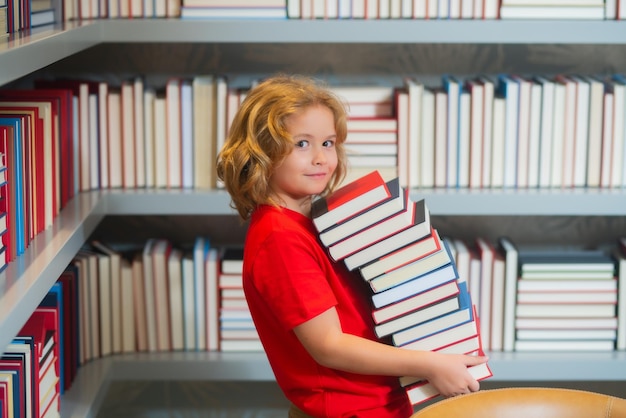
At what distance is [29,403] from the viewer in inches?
58.9

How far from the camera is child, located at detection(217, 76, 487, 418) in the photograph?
1.50 m

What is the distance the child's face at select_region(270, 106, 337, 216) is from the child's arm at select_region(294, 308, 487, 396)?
220 mm

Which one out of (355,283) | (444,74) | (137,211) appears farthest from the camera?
(444,74)

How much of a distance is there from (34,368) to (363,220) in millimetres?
574

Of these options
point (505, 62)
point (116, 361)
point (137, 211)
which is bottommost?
point (116, 361)

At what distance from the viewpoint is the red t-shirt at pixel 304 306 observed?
4.89ft

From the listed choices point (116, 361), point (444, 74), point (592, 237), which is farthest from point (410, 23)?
point (116, 361)

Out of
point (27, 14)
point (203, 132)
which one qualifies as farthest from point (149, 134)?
point (27, 14)

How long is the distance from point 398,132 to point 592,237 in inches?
27.4

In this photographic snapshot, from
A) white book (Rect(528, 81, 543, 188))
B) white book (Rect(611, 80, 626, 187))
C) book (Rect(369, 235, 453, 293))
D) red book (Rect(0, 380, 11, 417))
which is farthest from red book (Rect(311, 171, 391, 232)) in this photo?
white book (Rect(611, 80, 626, 187))

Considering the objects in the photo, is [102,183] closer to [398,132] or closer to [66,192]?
[66,192]

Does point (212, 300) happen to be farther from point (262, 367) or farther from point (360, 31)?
point (360, 31)

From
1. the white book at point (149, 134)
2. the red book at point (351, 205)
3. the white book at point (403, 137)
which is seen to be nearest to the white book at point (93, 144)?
the white book at point (149, 134)

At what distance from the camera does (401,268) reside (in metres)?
1.57
